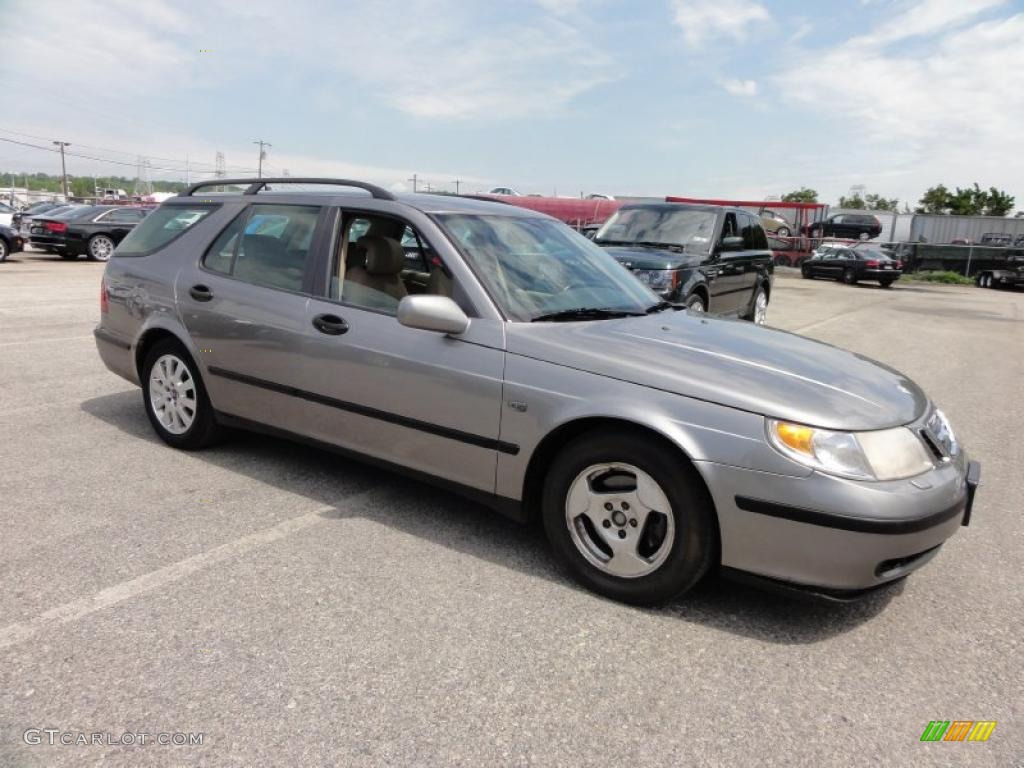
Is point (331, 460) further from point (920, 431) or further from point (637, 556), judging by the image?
point (920, 431)

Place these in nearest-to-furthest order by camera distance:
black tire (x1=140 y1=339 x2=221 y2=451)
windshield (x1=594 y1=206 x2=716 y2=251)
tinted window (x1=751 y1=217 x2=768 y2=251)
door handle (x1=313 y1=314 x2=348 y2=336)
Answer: door handle (x1=313 y1=314 x2=348 y2=336) < black tire (x1=140 y1=339 x2=221 y2=451) < windshield (x1=594 y1=206 x2=716 y2=251) < tinted window (x1=751 y1=217 x2=768 y2=251)

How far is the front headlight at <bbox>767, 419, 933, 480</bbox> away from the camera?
2.64m

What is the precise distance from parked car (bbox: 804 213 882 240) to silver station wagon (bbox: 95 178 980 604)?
3448cm

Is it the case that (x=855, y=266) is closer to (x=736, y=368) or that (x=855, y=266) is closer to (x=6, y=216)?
(x=736, y=368)

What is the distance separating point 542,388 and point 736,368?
0.78 meters

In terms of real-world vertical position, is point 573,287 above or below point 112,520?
above

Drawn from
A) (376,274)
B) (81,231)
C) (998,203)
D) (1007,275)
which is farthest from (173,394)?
(998,203)

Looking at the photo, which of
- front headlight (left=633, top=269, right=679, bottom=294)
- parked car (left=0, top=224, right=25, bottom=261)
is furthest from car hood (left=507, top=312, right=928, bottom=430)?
parked car (left=0, top=224, right=25, bottom=261)

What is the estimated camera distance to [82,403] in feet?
18.3

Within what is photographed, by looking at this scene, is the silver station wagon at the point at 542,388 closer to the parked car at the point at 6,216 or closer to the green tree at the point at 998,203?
the parked car at the point at 6,216

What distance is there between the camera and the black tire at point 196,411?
442 cm

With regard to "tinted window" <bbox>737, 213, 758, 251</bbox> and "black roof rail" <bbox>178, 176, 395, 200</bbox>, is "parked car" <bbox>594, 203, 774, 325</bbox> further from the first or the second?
"black roof rail" <bbox>178, 176, 395, 200</bbox>

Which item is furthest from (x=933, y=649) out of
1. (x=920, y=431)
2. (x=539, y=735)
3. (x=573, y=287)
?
(x=573, y=287)

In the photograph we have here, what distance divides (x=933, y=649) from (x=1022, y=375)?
790cm
